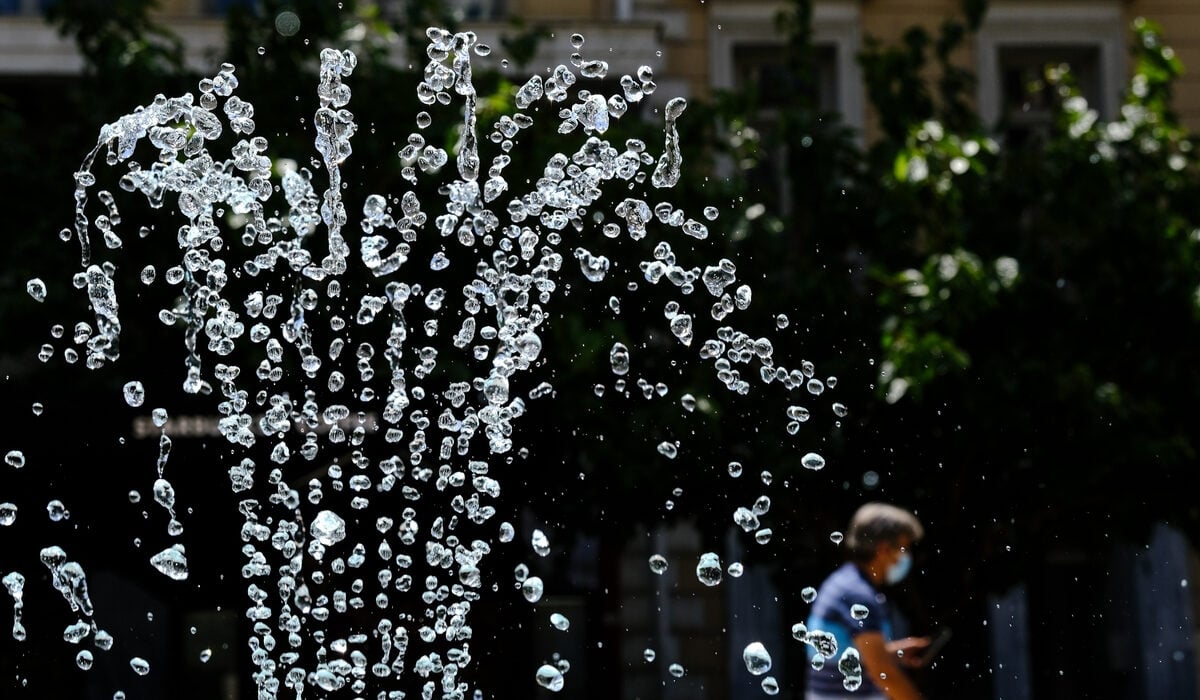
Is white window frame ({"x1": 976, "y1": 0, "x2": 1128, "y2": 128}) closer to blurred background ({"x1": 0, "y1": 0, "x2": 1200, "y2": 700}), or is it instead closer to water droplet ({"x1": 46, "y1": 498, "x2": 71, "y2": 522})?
blurred background ({"x1": 0, "y1": 0, "x2": 1200, "y2": 700})

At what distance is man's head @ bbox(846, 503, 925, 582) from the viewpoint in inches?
179

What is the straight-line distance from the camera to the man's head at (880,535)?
4559 mm

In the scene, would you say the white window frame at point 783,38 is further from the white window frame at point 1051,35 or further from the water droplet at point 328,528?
the water droplet at point 328,528

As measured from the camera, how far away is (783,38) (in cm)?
1016

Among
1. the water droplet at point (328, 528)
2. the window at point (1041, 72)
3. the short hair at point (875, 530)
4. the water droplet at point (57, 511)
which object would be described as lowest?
→ the short hair at point (875, 530)

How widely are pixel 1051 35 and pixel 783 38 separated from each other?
184 centimetres

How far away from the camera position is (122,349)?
23.3 ft

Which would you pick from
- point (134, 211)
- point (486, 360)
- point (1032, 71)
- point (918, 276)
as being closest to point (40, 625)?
point (134, 211)

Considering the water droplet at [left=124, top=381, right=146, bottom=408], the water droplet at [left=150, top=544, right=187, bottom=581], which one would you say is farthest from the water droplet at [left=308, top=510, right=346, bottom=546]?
the water droplet at [left=124, top=381, right=146, bottom=408]

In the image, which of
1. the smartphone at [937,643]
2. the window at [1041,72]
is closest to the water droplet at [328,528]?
the smartphone at [937,643]

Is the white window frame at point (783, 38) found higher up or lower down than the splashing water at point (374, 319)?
higher up

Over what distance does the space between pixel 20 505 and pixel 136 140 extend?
2.11 meters

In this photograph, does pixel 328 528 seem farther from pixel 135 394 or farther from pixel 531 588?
pixel 531 588

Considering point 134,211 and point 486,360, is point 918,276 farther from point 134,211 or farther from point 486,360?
point 134,211
